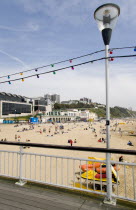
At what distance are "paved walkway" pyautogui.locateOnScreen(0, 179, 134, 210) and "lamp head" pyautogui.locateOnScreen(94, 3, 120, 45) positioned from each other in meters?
3.24

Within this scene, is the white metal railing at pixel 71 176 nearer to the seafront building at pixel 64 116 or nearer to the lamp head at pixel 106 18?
the lamp head at pixel 106 18

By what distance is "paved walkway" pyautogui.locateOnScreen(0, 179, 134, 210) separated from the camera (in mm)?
2791

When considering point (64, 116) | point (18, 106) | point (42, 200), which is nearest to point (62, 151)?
point (42, 200)


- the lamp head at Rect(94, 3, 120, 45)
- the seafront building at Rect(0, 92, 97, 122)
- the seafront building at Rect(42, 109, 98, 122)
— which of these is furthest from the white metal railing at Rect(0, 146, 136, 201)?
the seafront building at Rect(42, 109, 98, 122)

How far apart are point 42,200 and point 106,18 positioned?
391cm

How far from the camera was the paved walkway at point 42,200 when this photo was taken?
9.16 ft

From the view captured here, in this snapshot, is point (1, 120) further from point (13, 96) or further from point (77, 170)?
point (77, 170)

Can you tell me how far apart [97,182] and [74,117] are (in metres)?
116

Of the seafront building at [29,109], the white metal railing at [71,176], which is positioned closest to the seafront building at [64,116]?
the seafront building at [29,109]

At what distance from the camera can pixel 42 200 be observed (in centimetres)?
303

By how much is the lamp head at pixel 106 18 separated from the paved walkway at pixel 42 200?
10.6 ft

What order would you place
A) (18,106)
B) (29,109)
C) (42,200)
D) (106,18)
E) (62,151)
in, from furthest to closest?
(29,109), (18,106), (62,151), (106,18), (42,200)

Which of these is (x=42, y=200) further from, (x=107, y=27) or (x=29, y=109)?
(x=29, y=109)

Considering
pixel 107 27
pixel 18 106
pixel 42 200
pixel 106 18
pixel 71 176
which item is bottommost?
pixel 71 176
